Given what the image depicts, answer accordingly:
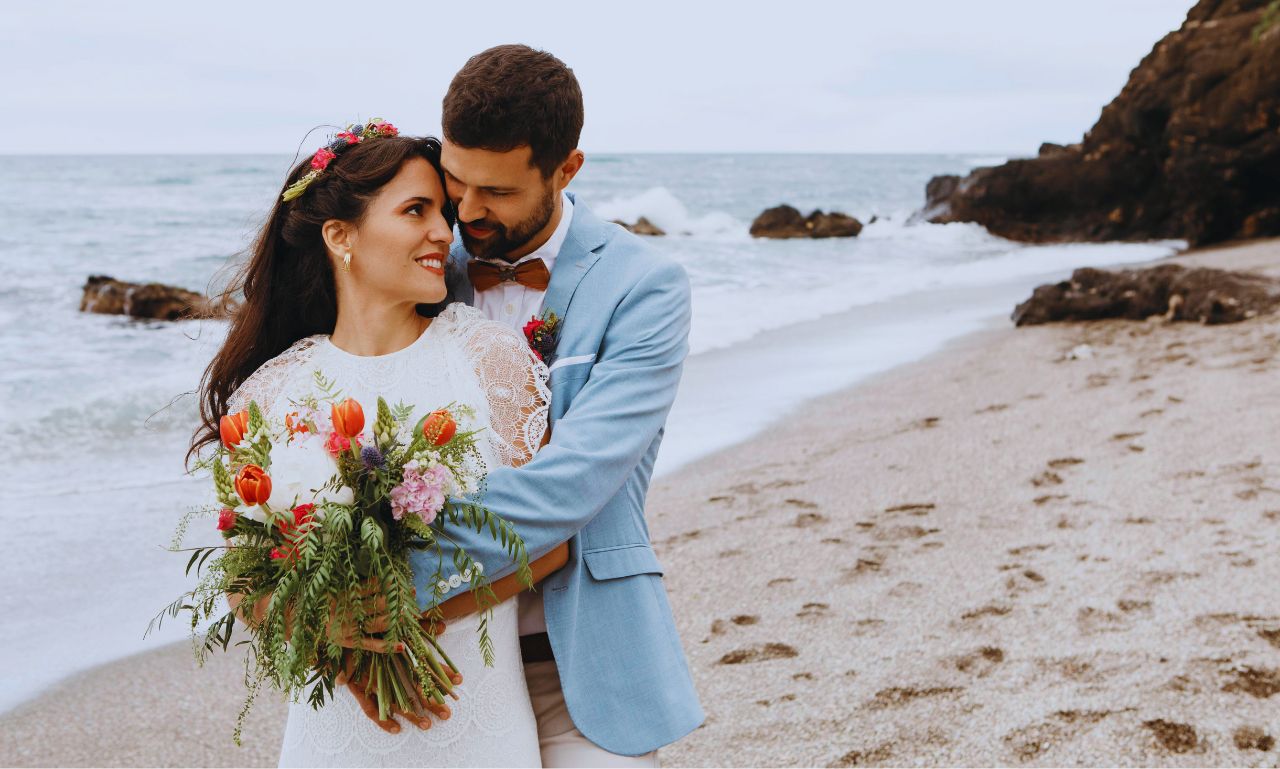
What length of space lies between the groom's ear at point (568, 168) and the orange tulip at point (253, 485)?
1.11 metres

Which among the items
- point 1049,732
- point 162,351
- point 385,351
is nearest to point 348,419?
point 385,351

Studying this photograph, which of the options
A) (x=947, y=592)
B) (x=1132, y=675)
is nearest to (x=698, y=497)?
(x=947, y=592)

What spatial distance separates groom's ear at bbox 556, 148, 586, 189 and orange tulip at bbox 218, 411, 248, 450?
989mm

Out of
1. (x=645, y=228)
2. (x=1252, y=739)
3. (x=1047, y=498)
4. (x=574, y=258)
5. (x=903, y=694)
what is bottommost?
(x=645, y=228)

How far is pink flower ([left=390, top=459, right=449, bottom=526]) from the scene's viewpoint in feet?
5.83

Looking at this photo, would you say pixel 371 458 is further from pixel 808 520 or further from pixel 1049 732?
pixel 808 520

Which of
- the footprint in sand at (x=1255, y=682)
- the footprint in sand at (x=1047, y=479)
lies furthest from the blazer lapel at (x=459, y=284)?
the footprint in sand at (x=1047, y=479)

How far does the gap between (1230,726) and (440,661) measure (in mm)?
2630

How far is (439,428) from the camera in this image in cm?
186

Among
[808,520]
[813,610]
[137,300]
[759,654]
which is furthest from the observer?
[137,300]

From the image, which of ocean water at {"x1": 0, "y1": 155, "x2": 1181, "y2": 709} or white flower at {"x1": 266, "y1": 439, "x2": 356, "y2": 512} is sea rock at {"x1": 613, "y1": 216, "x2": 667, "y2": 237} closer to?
ocean water at {"x1": 0, "y1": 155, "x2": 1181, "y2": 709}

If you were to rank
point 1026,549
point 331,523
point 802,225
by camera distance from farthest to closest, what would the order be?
point 802,225 → point 1026,549 → point 331,523

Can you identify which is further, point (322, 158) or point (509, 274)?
point (509, 274)

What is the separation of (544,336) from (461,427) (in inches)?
15.4
